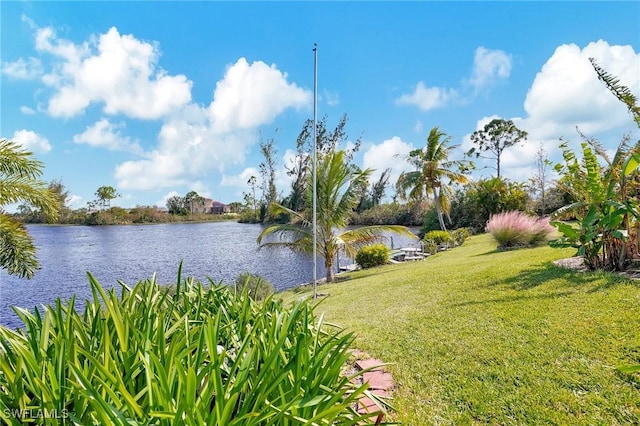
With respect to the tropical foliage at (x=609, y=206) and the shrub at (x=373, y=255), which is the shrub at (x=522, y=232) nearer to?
the shrub at (x=373, y=255)

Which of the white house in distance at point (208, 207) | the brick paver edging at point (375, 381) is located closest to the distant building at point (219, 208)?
the white house in distance at point (208, 207)

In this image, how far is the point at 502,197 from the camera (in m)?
19.7

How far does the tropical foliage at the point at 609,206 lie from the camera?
4664 millimetres

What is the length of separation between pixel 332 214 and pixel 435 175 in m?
11.4

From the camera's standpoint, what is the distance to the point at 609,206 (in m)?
4.80

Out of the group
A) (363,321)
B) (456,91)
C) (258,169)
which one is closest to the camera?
(363,321)

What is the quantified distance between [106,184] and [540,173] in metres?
59.9

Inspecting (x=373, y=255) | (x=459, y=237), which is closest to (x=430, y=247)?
(x=459, y=237)

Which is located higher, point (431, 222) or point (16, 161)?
point (16, 161)

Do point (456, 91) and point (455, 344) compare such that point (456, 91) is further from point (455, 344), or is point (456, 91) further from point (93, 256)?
point (93, 256)

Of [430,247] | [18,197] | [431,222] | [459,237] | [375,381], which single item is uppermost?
[18,197]

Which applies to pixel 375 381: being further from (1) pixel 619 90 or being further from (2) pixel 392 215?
(2) pixel 392 215

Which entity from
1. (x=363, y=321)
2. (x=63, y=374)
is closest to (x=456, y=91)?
(x=363, y=321)

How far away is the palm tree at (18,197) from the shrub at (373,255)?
10017 millimetres
